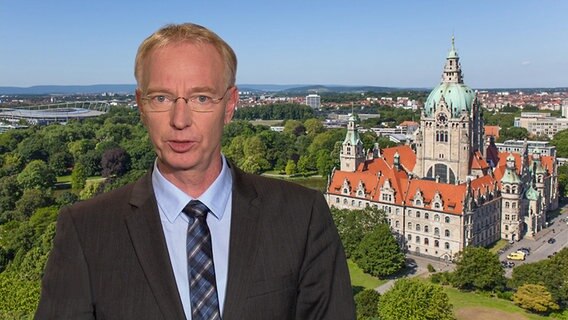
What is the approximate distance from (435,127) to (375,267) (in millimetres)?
22887

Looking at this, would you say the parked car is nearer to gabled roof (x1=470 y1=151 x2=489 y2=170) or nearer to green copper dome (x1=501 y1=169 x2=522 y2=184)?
green copper dome (x1=501 y1=169 x2=522 y2=184)

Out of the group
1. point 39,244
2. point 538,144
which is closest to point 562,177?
point 538,144

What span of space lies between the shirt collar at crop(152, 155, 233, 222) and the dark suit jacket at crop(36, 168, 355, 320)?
83 millimetres

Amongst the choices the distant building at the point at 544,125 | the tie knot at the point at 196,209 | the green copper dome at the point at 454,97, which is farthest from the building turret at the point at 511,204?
the distant building at the point at 544,125

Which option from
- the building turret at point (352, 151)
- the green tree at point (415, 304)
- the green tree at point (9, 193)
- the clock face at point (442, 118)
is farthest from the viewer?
the building turret at point (352, 151)

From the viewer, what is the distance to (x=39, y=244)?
1756 inches

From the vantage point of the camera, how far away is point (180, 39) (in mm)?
4293

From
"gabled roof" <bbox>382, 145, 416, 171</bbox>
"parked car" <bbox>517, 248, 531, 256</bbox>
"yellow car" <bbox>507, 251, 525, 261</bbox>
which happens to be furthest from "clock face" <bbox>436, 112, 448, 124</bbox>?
"yellow car" <bbox>507, 251, 525, 261</bbox>

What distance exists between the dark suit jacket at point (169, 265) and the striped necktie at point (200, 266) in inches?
4.7

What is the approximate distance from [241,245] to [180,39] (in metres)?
1.70

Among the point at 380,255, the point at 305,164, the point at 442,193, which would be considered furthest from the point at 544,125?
the point at 380,255

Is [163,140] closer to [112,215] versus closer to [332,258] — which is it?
[112,215]

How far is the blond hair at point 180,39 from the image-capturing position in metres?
4.31

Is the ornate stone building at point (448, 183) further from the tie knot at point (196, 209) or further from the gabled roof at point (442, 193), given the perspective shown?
the tie knot at point (196, 209)
